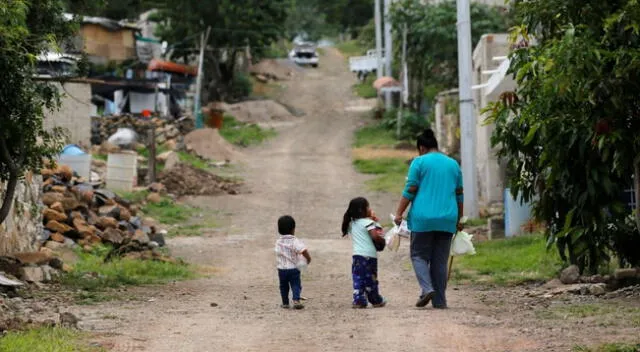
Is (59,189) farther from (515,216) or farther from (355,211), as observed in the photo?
(355,211)

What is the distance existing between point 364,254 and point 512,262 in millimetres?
6021

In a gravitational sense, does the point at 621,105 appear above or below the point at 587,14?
below

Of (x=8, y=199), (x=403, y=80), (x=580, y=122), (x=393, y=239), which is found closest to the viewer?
(x=580, y=122)

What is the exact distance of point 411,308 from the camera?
472 inches

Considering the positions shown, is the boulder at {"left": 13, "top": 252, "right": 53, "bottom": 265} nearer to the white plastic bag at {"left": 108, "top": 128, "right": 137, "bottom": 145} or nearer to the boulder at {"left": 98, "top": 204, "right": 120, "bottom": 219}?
the boulder at {"left": 98, "top": 204, "right": 120, "bottom": 219}

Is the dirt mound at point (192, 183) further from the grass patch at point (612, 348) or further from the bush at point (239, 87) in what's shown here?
the bush at point (239, 87)

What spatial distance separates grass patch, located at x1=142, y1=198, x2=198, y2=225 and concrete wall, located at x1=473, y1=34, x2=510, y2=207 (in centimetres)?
733

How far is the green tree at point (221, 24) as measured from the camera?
52000 mm

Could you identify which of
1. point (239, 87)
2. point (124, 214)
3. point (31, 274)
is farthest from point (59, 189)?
point (239, 87)

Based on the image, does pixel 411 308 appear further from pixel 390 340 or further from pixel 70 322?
pixel 70 322

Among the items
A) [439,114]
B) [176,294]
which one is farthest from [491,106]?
[439,114]

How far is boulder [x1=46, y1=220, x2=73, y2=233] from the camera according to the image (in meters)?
20.8

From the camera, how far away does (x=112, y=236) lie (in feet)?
70.7

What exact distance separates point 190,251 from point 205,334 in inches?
478
